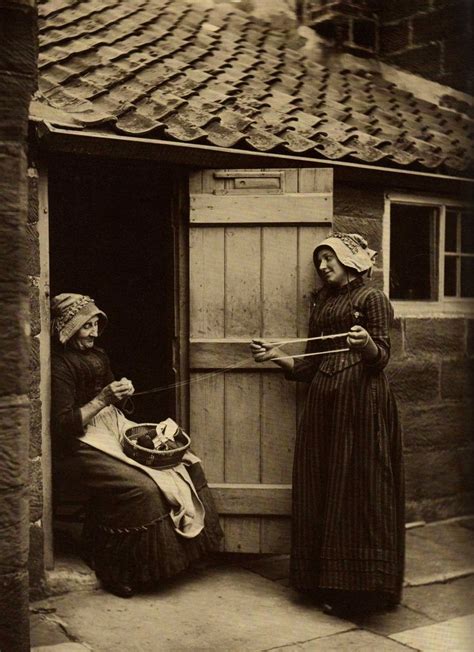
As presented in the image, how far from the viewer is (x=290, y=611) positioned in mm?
4504

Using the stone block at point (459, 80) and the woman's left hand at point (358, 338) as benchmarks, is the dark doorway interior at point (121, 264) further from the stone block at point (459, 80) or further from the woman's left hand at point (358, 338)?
the stone block at point (459, 80)

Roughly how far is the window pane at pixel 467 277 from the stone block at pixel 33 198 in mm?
3615

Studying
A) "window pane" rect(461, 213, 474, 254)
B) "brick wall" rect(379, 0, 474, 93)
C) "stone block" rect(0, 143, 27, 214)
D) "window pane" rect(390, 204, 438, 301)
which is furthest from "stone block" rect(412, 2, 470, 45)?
"stone block" rect(0, 143, 27, 214)

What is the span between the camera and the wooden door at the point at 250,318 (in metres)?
4.91

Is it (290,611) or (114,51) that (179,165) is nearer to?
(114,51)

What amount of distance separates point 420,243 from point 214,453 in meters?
2.58

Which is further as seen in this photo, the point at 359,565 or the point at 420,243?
the point at 420,243

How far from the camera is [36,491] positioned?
4.52 metres

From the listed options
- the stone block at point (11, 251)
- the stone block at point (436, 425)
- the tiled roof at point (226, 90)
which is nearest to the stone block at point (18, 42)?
the stone block at point (11, 251)

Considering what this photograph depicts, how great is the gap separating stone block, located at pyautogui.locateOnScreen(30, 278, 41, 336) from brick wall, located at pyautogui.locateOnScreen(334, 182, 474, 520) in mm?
2455

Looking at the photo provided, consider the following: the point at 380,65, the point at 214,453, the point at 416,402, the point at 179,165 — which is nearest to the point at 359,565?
the point at 214,453

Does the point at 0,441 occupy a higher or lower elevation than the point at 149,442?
higher

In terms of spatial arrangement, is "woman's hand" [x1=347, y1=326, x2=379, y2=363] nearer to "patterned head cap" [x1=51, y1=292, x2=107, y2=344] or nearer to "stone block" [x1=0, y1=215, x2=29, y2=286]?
"patterned head cap" [x1=51, y1=292, x2=107, y2=344]

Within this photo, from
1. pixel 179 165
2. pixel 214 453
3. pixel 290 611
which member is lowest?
pixel 290 611
